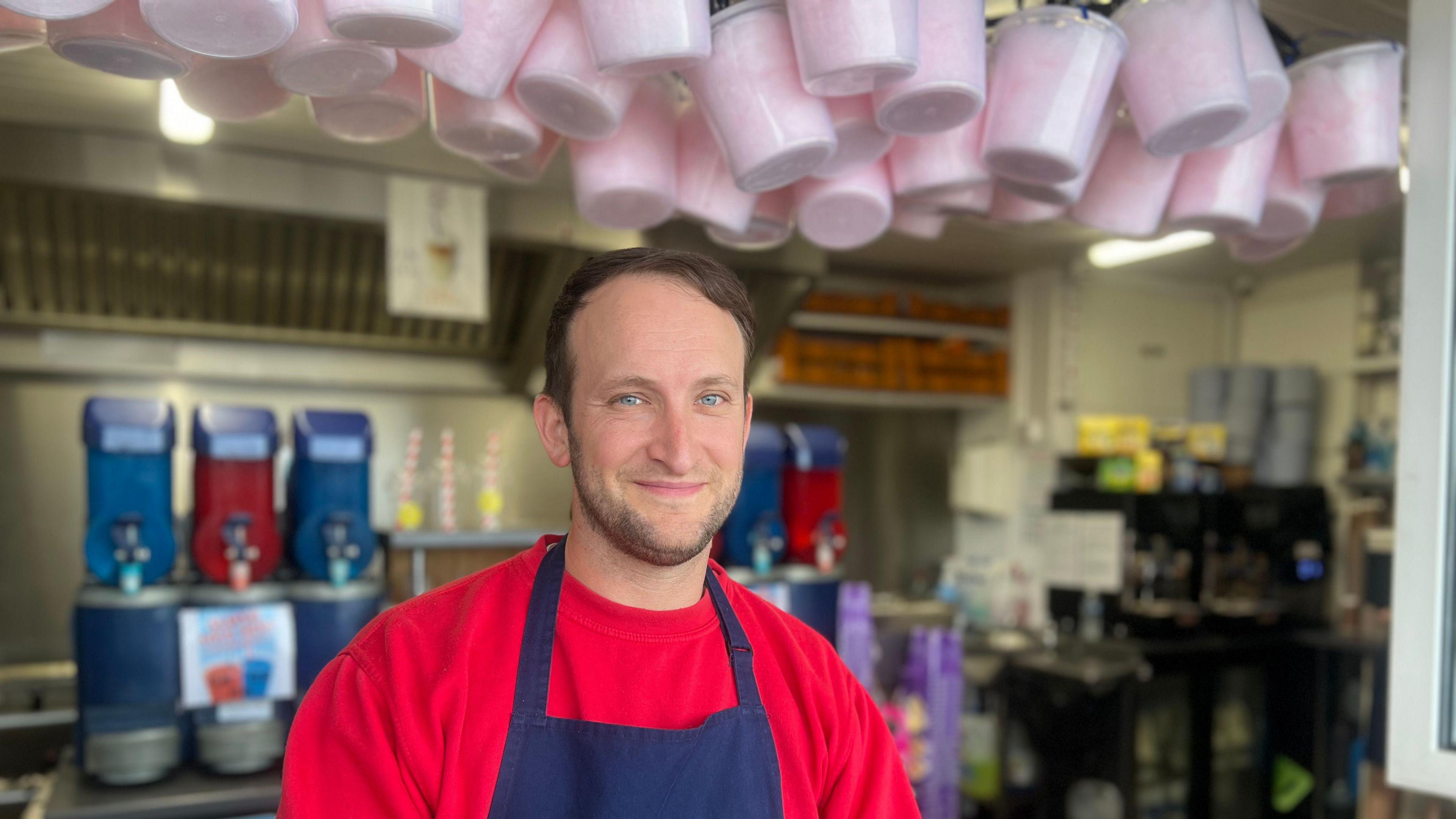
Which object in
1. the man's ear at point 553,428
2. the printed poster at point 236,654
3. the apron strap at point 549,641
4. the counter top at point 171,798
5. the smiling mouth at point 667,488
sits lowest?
the counter top at point 171,798

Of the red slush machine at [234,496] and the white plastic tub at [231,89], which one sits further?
the red slush machine at [234,496]

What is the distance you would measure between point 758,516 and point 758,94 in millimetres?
2061

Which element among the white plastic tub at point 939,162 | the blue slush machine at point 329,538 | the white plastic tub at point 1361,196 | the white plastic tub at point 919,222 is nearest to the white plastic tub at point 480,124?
the white plastic tub at point 939,162

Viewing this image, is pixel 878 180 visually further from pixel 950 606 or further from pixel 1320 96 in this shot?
pixel 950 606

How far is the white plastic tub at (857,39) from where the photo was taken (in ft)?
4.00

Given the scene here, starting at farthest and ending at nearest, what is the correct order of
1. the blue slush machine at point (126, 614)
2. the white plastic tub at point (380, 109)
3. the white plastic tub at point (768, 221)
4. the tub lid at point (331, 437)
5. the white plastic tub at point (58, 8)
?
the tub lid at point (331, 437) → the blue slush machine at point (126, 614) → the white plastic tub at point (768, 221) → the white plastic tub at point (380, 109) → the white plastic tub at point (58, 8)

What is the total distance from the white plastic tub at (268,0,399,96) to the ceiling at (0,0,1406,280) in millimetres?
1483

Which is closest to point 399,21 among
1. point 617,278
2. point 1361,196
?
point 617,278

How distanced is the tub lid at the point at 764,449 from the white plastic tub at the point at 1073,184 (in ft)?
5.26

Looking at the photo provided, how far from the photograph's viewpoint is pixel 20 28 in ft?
4.01

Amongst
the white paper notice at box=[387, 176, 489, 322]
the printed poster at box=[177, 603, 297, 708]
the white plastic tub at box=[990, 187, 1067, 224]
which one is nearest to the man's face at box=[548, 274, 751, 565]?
the white plastic tub at box=[990, 187, 1067, 224]

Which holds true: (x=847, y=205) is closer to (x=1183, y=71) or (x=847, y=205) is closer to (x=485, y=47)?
(x=1183, y=71)

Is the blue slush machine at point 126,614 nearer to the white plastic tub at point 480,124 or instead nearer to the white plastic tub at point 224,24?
the white plastic tub at point 480,124

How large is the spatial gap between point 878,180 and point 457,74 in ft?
2.27
